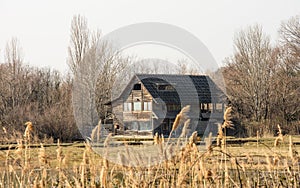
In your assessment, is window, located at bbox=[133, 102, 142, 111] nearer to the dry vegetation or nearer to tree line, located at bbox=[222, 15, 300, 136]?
tree line, located at bbox=[222, 15, 300, 136]

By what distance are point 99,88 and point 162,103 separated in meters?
4.20

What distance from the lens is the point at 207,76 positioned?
125 ft

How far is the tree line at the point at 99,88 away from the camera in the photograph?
3350 cm

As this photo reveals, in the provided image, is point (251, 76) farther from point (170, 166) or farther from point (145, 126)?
point (170, 166)

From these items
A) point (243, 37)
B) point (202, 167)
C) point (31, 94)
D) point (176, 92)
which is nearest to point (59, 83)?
point (31, 94)

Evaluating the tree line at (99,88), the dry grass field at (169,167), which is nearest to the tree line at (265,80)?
the tree line at (99,88)

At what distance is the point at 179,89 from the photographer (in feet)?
118

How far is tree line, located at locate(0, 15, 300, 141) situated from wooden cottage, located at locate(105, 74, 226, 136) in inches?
53.0

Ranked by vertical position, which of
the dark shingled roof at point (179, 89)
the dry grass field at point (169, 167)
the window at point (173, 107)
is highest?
the dark shingled roof at point (179, 89)

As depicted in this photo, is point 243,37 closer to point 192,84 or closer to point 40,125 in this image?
point 192,84

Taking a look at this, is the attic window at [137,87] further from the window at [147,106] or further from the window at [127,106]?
the window at [147,106]

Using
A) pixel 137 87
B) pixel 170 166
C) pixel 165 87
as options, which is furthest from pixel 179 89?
pixel 170 166

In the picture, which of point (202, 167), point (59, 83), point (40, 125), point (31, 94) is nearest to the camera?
point (202, 167)

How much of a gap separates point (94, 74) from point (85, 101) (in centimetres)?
173
